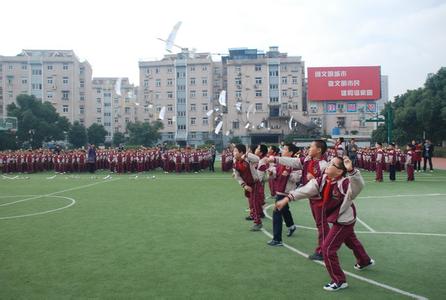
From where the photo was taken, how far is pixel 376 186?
16.2m

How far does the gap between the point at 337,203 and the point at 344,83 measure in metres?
53.8

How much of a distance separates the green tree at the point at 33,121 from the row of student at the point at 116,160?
2341cm

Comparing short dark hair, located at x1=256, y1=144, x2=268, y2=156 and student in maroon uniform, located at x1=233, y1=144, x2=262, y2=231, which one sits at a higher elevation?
short dark hair, located at x1=256, y1=144, x2=268, y2=156

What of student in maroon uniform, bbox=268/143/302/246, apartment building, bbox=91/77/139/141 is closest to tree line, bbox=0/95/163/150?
apartment building, bbox=91/77/139/141

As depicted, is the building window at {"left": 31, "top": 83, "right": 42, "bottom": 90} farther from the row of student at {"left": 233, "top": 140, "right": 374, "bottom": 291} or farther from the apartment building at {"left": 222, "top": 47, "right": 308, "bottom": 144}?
the row of student at {"left": 233, "top": 140, "right": 374, "bottom": 291}

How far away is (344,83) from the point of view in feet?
184

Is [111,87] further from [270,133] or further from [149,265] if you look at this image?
[149,265]

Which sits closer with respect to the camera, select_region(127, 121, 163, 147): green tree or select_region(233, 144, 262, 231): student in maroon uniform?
select_region(233, 144, 262, 231): student in maroon uniform

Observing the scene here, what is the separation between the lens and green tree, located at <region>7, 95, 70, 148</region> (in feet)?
157

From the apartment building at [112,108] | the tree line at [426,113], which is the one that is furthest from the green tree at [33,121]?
the tree line at [426,113]

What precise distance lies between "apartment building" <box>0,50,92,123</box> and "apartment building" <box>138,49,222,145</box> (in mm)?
11291

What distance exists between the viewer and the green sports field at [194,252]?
200 inches

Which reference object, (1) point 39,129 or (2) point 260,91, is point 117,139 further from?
(2) point 260,91

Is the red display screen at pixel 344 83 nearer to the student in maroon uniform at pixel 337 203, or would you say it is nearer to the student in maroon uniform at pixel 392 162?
the student in maroon uniform at pixel 392 162
